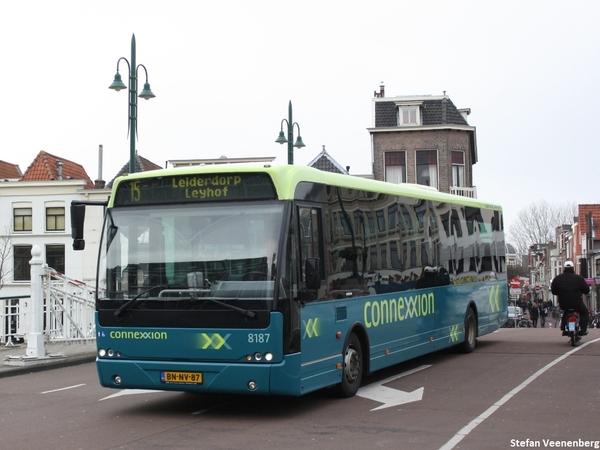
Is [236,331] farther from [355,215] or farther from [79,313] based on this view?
[79,313]

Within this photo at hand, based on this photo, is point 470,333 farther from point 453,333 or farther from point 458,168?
point 458,168

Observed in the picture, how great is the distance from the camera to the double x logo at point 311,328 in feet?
30.8

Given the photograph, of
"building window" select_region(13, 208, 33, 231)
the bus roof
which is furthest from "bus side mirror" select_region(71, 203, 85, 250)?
"building window" select_region(13, 208, 33, 231)

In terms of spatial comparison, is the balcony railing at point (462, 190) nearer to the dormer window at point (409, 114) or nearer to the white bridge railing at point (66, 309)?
the dormer window at point (409, 114)

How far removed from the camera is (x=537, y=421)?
8773mm

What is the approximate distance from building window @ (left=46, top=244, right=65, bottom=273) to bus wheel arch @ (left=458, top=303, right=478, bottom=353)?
Answer: 135ft

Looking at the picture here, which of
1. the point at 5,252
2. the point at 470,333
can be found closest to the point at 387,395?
the point at 470,333

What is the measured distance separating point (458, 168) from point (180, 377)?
141ft

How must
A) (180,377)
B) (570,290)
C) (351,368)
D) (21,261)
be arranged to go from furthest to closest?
(21,261), (570,290), (351,368), (180,377)

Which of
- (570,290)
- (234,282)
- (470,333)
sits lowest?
(470,333)

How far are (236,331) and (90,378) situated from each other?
18.3 feet

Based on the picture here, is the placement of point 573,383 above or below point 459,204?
below

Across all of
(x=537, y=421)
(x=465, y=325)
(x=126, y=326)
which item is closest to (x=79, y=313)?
(x=465, y=325)

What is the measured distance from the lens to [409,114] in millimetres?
51344
